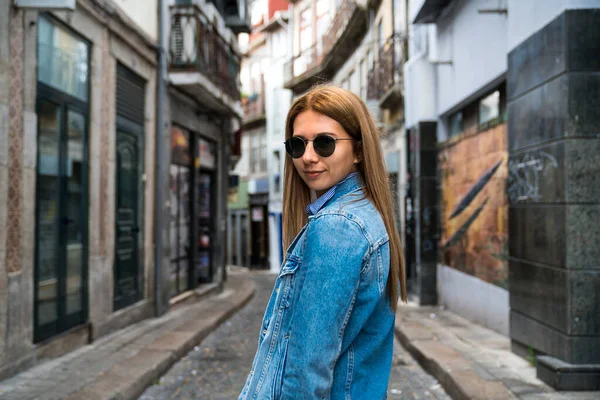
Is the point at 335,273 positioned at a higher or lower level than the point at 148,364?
higher

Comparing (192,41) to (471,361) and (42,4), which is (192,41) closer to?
(42,4)

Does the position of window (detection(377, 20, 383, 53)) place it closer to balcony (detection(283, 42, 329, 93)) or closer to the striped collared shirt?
balcony (detection(283, 42, 329, 93))

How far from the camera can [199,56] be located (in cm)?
1155

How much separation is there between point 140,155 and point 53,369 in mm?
4550

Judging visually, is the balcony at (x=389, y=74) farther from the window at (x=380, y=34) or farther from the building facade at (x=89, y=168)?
the building facade at (x=89, y=168)

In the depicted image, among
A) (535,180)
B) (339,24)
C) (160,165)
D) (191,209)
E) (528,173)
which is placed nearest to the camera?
(535,180)

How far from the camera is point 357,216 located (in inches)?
62.3

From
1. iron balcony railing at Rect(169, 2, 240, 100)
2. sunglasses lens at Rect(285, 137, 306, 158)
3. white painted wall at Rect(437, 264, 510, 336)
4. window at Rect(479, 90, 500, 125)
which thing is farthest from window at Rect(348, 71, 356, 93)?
sunglasses lens at Rect(285, 137, 306, 158)

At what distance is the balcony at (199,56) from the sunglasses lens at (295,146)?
32.2ft

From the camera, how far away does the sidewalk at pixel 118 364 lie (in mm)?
5301

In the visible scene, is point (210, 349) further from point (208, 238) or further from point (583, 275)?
point (208, 238)

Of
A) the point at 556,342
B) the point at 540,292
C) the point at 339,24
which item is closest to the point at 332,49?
the point at 339,24

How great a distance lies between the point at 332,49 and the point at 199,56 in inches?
489

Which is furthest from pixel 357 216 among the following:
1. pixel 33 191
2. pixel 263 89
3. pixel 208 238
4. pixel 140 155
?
pixel 263 89
